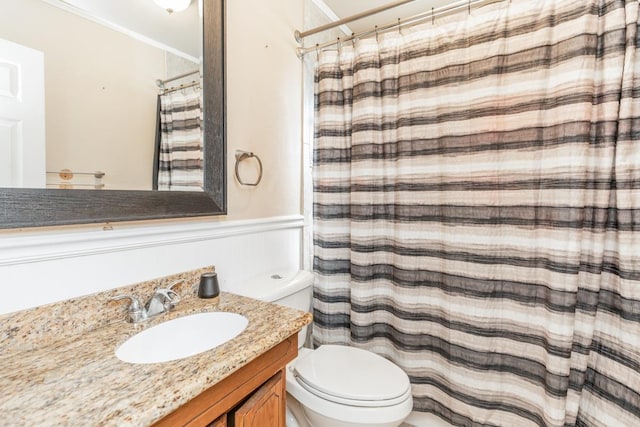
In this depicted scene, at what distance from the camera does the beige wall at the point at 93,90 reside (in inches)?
32.6

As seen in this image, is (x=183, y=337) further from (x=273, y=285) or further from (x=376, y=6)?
(x=376, y=6)

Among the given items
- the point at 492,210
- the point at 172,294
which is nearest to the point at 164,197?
the point at 172,294

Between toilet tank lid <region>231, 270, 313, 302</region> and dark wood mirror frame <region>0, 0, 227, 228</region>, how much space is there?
0.36 m

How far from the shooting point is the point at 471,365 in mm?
1401

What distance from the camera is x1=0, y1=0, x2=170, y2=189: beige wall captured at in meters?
0.83

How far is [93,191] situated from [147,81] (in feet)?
1.36

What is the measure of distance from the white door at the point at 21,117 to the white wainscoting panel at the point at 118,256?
164mm

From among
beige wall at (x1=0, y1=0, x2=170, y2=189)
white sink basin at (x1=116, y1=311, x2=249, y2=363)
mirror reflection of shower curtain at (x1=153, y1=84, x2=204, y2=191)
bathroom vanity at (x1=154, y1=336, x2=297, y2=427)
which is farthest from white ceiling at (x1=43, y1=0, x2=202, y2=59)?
bathroom vanity at (x1=154, y1=336, x2=297, y2=427)

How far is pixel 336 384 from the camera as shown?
120 cm

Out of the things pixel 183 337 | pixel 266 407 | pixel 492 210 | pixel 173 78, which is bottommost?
pixel 266 407

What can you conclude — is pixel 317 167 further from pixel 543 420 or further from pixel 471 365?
pixel 543 420

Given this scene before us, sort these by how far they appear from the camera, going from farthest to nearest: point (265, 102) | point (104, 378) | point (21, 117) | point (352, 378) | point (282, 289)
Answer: point (265, 102), point (282, 289), point (352, 378), point (21, 117), point (104, 378)

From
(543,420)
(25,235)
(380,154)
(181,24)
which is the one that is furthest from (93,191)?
(543,420)

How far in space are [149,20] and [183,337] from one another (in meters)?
1.08
